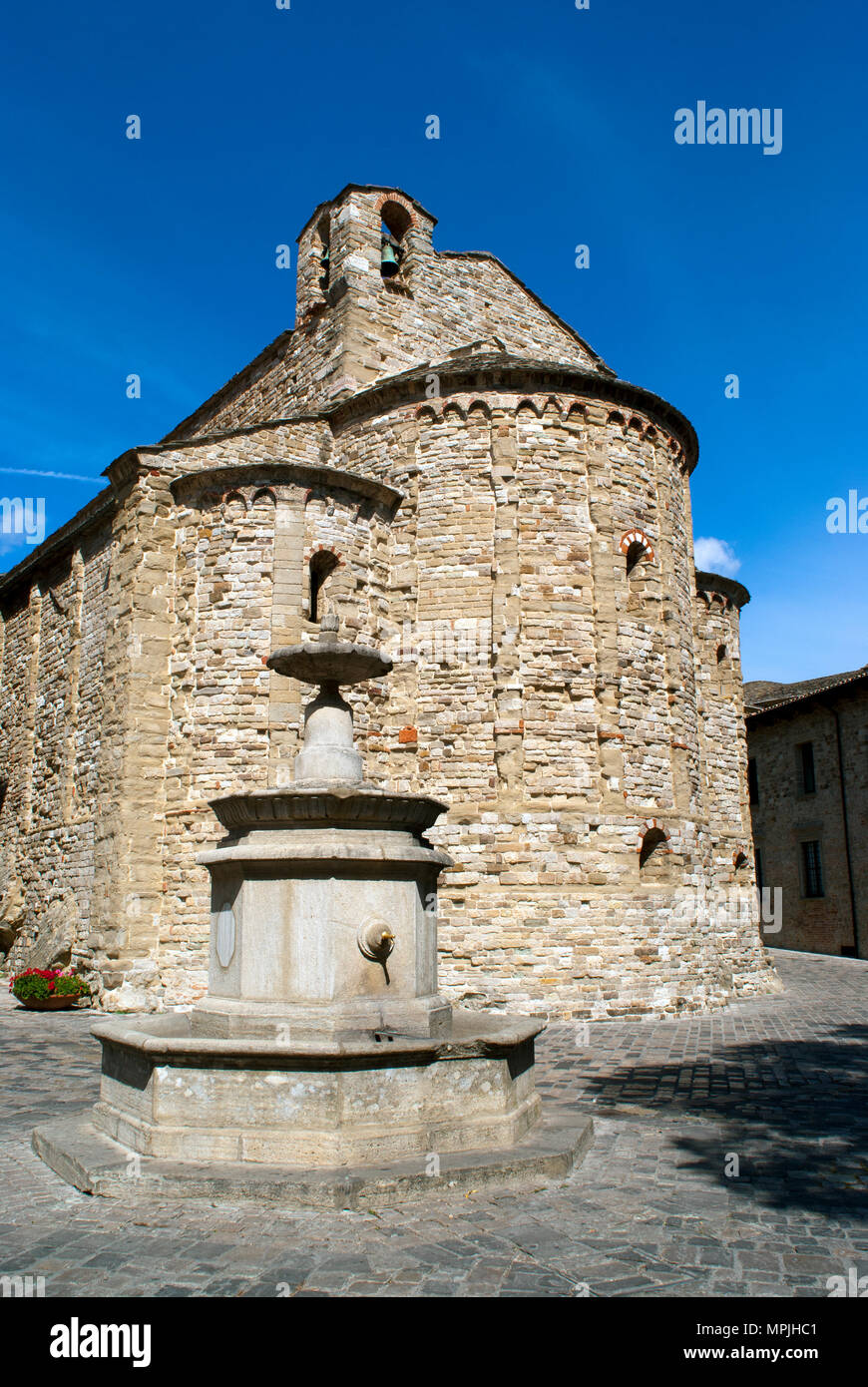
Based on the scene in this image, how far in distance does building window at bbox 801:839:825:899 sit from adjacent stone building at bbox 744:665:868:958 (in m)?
0.03

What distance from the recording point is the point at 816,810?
2814 centimetres

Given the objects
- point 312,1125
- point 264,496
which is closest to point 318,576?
point 264,496

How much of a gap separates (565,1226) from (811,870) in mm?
26802

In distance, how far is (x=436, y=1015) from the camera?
5.93 meters

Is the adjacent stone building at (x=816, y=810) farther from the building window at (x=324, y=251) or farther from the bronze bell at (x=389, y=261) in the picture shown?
the building window at (x=324, y=251)

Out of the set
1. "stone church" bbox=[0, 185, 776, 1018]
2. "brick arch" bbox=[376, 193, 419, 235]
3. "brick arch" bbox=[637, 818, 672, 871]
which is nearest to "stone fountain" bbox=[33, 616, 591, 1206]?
"stone church" bbox=[0, 185, 776, 1018]

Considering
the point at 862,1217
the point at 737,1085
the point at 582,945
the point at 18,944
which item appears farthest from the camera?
the point at 18,944

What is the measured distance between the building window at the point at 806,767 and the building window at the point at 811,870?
5.63 feet

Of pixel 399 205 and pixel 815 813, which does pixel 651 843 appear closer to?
pixel 399 205

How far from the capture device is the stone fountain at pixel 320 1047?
16.6 feet

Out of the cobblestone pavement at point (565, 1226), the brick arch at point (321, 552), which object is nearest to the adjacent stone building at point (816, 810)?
the brick arch at point (321, 552)
